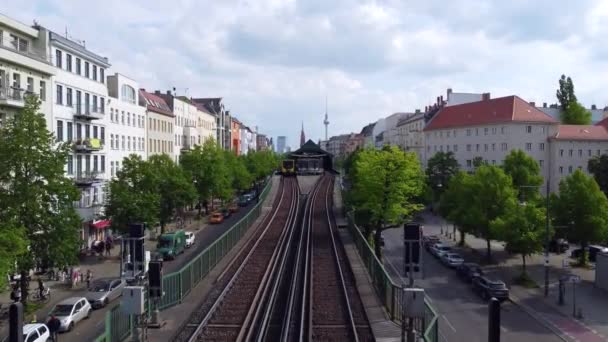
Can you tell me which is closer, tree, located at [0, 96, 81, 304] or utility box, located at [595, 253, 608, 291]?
tree, located at [0, 96, 81, 304]

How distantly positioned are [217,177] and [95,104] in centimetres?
1968

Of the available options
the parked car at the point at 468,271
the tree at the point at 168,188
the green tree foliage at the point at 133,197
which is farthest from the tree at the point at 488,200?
the green tree foliage at the point at 133,197

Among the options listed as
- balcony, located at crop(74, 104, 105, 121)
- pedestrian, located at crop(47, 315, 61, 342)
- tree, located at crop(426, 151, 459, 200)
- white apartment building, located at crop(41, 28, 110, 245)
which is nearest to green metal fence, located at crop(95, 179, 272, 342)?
pedestrian, located at crop(47, 315, 61, 342)

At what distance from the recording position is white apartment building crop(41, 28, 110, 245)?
42312 millimetres

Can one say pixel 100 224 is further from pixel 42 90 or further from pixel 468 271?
pixel 468 271

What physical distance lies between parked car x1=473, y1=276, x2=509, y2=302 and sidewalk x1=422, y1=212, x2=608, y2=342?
141 cm

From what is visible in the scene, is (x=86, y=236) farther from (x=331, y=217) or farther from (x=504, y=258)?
(x=504, y=258)

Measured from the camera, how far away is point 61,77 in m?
42.4

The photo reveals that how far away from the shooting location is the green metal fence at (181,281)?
57.2 feet

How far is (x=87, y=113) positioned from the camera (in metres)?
46.1

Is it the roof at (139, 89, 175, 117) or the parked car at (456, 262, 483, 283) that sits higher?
the roof at (139, 89, 175, 117)

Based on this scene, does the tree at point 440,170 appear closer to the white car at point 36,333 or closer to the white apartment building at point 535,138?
the white apartment building at point 535,138

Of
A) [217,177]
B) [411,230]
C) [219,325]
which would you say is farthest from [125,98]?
[411,230]

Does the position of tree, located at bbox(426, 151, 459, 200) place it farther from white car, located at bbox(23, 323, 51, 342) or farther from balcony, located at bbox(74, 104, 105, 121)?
white car, located at bbox(23, 323, 51, 342)
